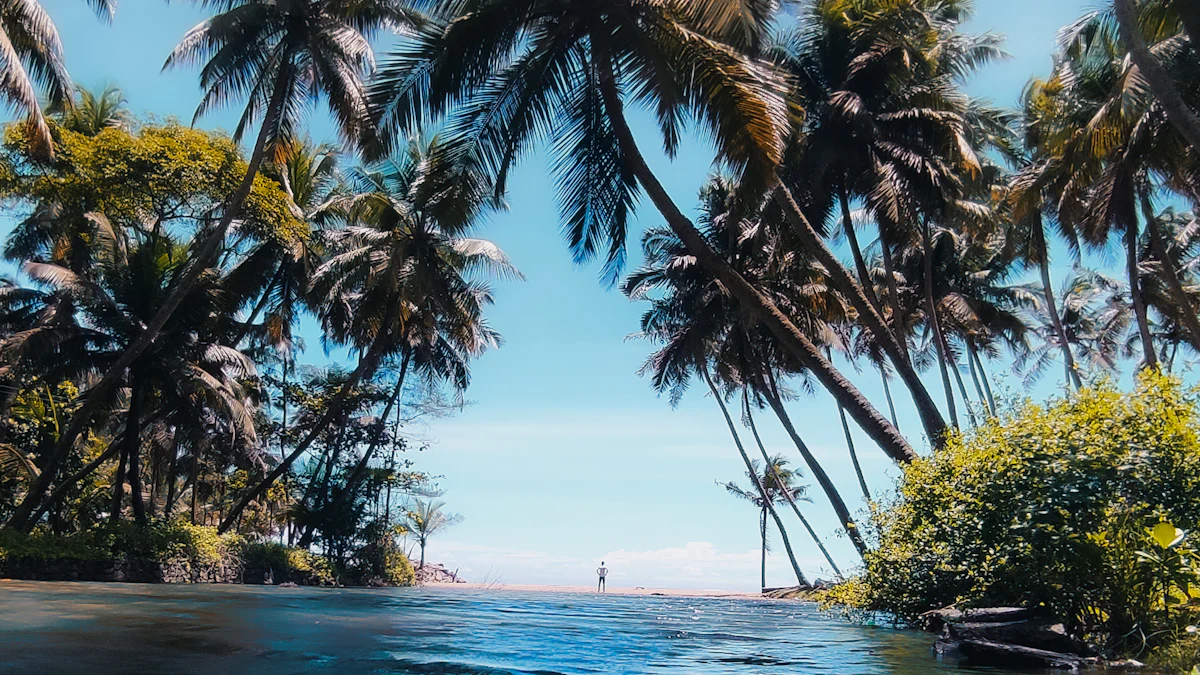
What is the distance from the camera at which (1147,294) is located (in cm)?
2491

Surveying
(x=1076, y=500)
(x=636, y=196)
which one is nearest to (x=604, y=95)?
(x=636, y=196)

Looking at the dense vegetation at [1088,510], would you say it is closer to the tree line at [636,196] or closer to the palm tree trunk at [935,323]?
the tree line at [636,196]

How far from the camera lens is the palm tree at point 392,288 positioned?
22.6 meters

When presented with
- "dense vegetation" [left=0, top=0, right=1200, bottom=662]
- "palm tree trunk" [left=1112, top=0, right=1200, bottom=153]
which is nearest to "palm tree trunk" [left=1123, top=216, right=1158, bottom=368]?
"dense vegetation" [left=0, top=0, right=1200, bottom=662]

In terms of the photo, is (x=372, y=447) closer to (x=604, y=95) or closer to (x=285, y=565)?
(x=285, y=565)

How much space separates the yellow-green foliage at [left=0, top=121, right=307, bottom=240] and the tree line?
12 centimetres

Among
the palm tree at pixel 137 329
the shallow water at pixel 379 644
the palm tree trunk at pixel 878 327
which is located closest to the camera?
the shallow water at pixel 379 644

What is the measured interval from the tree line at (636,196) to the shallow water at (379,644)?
347cm

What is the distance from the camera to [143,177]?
17.6 m

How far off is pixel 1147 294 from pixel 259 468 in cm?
3005

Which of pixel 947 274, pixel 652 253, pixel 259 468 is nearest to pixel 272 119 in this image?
pixel 652 253

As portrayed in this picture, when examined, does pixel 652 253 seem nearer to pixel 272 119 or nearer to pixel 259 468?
pixel 272 119

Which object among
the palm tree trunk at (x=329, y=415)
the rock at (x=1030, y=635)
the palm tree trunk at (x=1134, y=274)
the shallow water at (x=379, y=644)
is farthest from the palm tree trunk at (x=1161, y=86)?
the palm tree trunk at (x=329, y=415)

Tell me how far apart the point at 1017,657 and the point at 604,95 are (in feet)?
24.1
